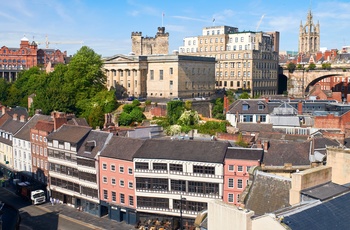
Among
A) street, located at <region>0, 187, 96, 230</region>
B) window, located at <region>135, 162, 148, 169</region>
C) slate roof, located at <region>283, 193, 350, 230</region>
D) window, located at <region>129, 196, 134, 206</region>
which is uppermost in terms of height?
slate roof, located at <region>283, 193, 350, 230</region>

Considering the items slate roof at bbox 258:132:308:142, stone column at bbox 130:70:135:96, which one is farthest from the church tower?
slate roof at bbox 258:132:308:142

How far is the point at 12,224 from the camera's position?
31.7m

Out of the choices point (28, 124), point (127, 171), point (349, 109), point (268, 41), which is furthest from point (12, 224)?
point (268, 41)

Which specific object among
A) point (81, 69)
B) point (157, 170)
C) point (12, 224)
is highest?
point (81, 69)

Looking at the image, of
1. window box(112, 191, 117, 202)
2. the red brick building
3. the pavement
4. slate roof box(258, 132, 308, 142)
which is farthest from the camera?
the red brick building

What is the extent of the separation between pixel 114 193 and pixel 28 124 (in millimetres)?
22708

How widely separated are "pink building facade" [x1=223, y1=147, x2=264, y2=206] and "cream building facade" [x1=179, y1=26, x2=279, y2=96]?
6010cm

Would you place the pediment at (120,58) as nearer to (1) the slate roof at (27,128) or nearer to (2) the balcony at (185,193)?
(1) the slate roof at (27,128)

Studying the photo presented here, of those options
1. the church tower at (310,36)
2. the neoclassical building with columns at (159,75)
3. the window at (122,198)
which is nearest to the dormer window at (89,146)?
the window at (122,198)

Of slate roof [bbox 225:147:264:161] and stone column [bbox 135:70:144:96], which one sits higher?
stone column [bbox 135:70:144:96]

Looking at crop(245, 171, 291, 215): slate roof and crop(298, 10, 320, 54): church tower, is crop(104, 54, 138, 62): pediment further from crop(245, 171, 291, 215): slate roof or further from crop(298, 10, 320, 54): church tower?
crop(298, 10, 320, 54): church tower

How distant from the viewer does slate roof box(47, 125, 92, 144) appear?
1834 inches

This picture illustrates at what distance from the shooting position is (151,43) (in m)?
108

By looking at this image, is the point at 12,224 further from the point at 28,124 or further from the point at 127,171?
the point at 28,124
